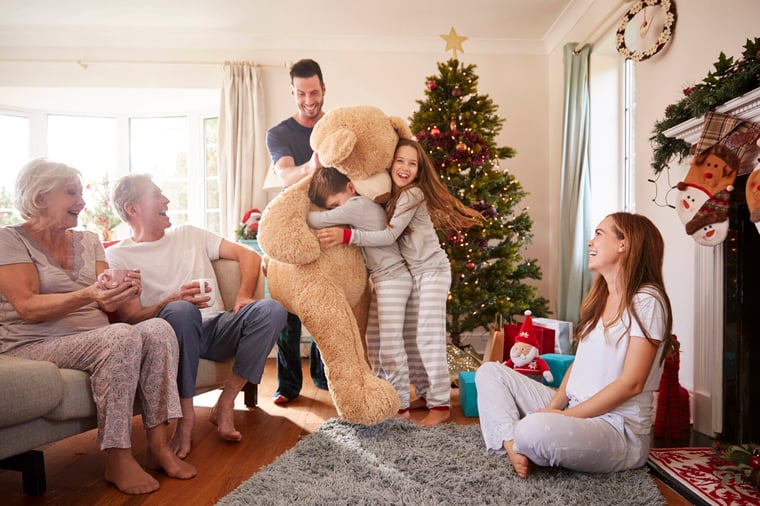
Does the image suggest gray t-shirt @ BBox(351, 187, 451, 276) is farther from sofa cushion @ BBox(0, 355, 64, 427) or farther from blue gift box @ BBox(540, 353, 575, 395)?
sofa cushion @ BBox(0, 355, 64, 427)

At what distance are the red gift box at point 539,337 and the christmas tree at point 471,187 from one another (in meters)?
0.19

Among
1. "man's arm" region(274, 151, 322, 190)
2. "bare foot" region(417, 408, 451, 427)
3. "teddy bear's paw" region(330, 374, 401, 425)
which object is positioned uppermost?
"man's arm" region(274, 151, 322, 190)

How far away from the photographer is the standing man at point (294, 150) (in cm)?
281

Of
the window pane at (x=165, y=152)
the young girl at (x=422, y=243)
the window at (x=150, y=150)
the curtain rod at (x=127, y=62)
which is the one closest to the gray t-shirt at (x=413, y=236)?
the young girl at (x=422, y=243)

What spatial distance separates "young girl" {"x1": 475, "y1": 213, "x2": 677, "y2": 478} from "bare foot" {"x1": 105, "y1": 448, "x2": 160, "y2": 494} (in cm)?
104

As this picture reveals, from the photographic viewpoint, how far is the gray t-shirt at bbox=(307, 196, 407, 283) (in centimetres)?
236

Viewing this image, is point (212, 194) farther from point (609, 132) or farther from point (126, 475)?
point (126, 475)

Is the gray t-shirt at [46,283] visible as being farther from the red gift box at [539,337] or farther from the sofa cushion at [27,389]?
the red gift box at [539,337]

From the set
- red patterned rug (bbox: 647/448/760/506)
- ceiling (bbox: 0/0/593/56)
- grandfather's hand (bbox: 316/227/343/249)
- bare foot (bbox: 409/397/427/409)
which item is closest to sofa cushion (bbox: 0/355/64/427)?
grandfather's hand (bbox: 316/227/343/249)

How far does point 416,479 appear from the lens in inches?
67.9

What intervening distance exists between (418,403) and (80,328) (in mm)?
1417

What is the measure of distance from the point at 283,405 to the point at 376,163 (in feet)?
3.93

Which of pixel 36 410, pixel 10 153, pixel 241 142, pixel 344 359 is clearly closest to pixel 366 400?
pixel 344 359

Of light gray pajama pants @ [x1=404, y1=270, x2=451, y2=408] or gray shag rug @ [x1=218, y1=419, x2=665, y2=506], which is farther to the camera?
light gray pajama pants @ [x1=404, y1=270, x2=451, y2=408]
